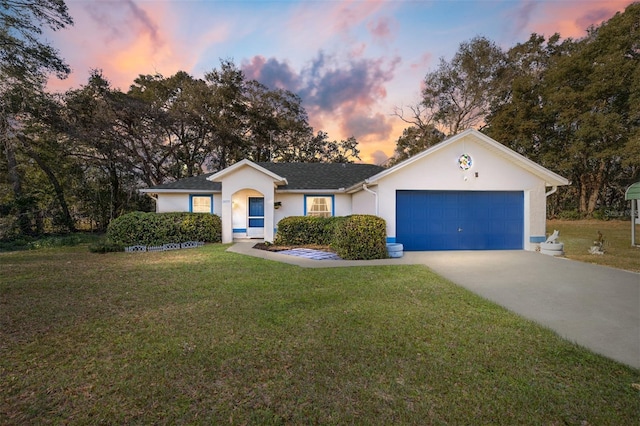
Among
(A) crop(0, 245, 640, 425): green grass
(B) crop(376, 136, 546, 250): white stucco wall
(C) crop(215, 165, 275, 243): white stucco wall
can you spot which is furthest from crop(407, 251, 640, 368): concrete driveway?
(C) crop(215, 165, 275, 243): white stucco wall

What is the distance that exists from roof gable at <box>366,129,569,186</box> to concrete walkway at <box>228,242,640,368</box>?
3.05 meters

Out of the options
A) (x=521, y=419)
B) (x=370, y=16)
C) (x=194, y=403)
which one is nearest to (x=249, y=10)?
(x=370, y=16)

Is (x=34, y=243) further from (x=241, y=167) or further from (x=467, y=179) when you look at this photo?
(x=467, y=179)

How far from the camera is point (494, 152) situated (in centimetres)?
1081

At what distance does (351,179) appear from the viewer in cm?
1569

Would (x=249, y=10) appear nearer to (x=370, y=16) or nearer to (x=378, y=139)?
(x=370, y=16)

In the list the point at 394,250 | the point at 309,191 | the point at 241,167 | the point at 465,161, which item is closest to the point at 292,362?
the point at 394,250

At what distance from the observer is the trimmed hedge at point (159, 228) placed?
37.5 ft

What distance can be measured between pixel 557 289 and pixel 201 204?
45.8ft

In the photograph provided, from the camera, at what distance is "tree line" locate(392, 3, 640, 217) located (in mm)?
21188

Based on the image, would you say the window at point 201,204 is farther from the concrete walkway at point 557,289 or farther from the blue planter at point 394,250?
the blue planter at point 394,250

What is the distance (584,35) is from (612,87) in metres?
6.27

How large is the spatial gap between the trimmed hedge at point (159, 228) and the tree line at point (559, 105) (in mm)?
20520

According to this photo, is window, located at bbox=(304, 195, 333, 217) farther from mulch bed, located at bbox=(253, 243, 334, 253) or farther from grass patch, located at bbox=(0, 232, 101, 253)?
grass patch, located at bbox=(0, 232, 101, 253)
